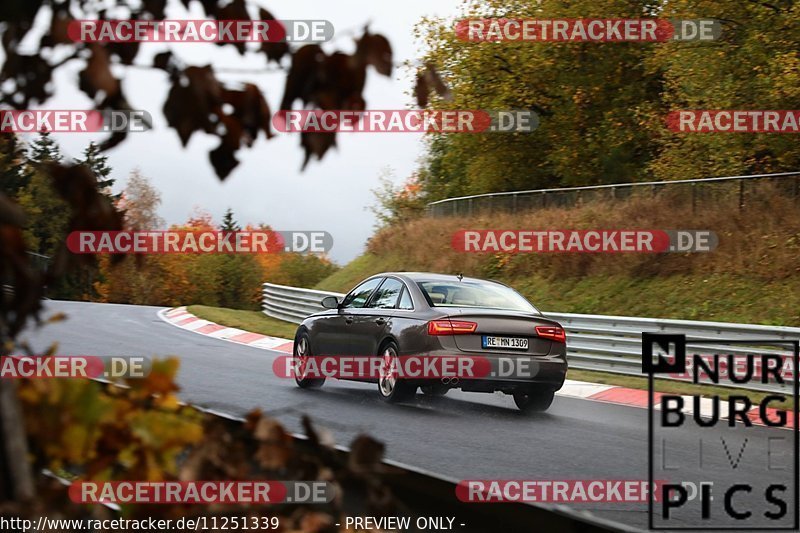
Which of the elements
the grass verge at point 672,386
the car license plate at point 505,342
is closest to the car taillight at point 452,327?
the car license plate at point 505,342

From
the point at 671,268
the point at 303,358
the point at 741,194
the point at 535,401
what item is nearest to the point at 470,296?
the point at 535,401

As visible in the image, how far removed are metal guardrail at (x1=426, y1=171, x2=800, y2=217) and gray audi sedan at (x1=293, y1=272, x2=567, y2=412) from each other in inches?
516

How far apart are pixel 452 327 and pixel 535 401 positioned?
5.95 feet

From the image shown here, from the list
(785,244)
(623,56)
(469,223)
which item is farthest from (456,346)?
(623,56)

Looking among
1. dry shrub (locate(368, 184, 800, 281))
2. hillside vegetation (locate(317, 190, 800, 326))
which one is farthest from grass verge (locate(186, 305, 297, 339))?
hillside vegetation (locate(317, 190, 800, 326))

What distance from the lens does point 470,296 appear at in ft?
41.8

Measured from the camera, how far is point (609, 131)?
120 feet

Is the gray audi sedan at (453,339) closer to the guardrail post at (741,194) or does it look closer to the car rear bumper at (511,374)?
the car rear bumper at (511,374)

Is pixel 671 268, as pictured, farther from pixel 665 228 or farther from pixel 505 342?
pixel 505 342

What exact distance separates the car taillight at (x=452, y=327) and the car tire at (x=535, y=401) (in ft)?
4.48

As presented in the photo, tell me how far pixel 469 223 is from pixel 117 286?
196 feet

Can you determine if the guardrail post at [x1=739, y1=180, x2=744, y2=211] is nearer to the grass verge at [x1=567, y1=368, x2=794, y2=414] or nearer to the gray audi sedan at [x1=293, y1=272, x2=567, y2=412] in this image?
the grass verge at [x1=567, y1=368, x2=794, y2=414]

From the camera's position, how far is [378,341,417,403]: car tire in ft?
40.7

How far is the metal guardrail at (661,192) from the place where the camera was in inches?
953
